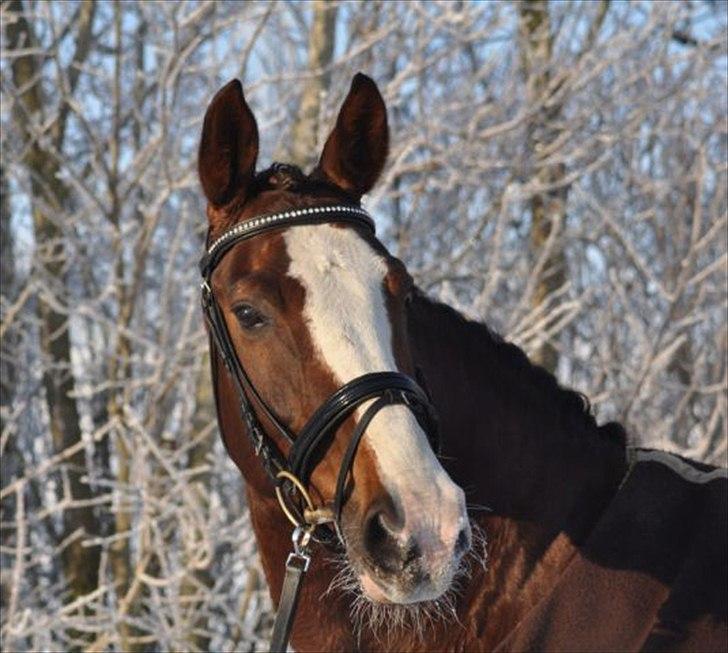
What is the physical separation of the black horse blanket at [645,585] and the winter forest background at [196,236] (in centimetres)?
307

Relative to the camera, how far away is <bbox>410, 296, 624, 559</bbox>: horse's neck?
10.7ft

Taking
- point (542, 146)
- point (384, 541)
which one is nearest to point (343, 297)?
point (384, 541)

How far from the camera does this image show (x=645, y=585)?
311 cm

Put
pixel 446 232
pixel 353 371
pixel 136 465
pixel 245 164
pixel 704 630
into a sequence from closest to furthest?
pixel 353 371
pixel 704 630
pixel 245 164
pixel 136 465
pixel 446 232

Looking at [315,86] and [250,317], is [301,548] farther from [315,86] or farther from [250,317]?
[315,86]

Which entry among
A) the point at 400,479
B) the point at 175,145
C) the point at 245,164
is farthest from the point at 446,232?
the point at 400,479

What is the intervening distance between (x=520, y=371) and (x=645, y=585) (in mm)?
600

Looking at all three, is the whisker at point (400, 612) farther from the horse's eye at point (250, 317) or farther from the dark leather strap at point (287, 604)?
the horse's eye at point (250, 317)

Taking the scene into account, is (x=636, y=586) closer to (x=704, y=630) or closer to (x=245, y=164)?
Answer: (x=704, y=630)

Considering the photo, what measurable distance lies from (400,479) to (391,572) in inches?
6.8

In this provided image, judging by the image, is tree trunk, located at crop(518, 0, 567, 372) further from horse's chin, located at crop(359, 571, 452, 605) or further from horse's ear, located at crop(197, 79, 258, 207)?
horse's chin, located at crop(359, 571, 452, 605)

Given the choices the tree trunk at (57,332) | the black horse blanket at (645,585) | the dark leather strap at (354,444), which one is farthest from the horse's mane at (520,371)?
the tree trunk at (57,332)

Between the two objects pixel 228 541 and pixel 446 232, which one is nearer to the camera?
pixel 228 541

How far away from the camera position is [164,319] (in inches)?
257
